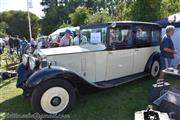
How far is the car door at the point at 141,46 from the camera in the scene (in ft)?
22.0

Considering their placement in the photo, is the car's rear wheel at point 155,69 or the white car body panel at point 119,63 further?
the car's rear wheel at point 155,69

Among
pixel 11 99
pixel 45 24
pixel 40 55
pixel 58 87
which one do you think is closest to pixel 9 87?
pixel 11 99

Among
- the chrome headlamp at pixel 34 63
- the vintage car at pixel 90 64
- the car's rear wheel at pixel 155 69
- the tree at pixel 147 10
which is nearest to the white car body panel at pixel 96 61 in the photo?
the vintage car at pixel 90 64

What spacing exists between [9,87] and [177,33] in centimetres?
543

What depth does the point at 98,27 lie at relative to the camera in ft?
20.5

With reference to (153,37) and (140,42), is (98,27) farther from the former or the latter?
(153,37)

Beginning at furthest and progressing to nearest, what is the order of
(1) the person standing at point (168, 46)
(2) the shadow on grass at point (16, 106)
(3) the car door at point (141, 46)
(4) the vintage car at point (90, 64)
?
(3) the car door at point (141, 46)
(1) the person standing at point (168, 46)
(2) the shadow on grass at point (16, 106)
(4) the vintage car at point (90, 64)

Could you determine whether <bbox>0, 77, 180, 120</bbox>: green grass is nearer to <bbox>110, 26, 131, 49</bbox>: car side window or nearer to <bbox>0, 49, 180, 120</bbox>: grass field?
<bbox>0, 49, 180, 120</bbox>: grass field

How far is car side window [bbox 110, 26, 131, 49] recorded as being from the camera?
6.05 meters

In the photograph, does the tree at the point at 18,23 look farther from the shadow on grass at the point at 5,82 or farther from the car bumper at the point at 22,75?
the car bumper at the point at 22,75

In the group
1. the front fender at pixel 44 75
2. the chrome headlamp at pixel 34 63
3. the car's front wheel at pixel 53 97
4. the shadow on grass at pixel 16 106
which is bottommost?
the shadow on grass at pixel 16 106

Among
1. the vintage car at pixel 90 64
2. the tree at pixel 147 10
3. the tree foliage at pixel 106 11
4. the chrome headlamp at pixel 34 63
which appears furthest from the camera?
the tree foliage at pixel 106 11

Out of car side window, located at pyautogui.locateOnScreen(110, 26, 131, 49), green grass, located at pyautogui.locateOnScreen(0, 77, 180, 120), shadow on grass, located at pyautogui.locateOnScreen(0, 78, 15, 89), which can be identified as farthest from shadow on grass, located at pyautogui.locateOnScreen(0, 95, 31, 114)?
car side window, located at pyautogui.locateOnScreen(110, 26, 131, 49)

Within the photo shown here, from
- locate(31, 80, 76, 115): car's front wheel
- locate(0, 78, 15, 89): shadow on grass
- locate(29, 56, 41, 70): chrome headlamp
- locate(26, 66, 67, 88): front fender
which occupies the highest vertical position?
locate(29, 56, 41, 70): chrome headlamp
